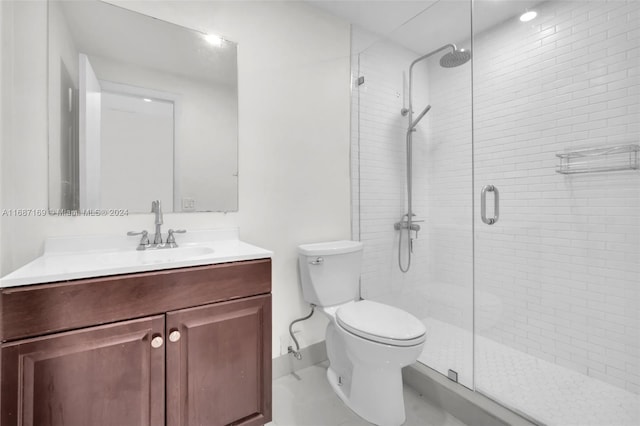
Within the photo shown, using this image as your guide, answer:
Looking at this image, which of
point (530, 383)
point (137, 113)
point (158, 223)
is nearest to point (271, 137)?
point (137, 113)

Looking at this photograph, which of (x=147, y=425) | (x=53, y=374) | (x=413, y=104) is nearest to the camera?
(x=53, y=374)

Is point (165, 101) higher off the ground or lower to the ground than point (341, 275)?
higher

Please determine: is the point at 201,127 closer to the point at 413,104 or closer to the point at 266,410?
the point at 413,104

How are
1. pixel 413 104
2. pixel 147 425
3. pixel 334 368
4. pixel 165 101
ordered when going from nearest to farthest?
pixel 147 425 → pixel 165 101 → pixel 334 368 → pixel 413 104

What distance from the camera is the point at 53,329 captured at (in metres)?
0.94

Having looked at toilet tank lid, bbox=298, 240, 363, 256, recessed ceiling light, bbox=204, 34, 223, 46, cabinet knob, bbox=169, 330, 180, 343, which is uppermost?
recessed ceiling light, bbox=204, 34, 223, 46

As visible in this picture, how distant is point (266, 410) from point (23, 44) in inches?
72.3

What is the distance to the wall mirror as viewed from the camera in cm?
135

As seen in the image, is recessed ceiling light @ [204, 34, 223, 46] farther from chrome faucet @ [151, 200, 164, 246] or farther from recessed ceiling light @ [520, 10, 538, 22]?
recessed ceiling light @ [520, 10, 538, 22]

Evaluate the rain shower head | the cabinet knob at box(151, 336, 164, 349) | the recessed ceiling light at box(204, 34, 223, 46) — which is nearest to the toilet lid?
the cabinet knob at box(151, 336, 164, 349)

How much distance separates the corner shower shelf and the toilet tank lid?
1.16 metres

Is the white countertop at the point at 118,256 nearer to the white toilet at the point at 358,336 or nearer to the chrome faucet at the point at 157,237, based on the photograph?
the chrome faucet at the point at 157,237

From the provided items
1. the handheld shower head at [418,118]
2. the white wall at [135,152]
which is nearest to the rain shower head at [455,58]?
the handheld shower head at [418,118]

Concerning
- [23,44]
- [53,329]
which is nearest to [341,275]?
[53,329]
